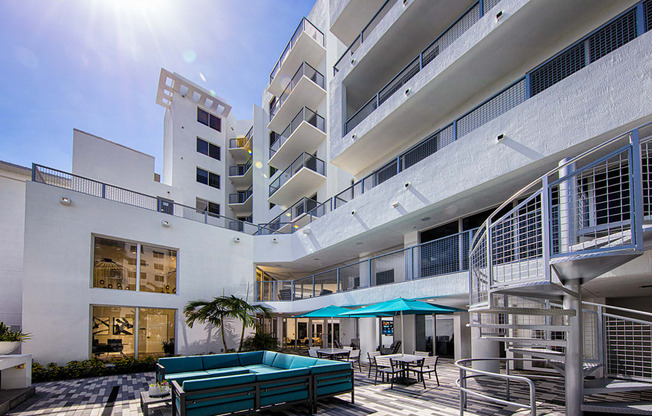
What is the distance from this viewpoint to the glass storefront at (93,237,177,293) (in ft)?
44.0

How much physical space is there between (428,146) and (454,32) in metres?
3.73

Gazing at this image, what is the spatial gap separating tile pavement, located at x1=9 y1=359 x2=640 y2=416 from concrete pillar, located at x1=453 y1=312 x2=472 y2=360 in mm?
2896

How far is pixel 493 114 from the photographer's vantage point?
9.59 m

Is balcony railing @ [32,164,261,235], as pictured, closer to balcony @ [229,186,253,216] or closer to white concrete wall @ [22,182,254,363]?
white concrete wall @ [22,182,254,363]

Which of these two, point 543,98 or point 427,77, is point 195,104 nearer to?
point 427,77

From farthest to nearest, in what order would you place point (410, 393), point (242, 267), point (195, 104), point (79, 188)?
point (195, 104)
point (242, 267)
point (79, 188)
point (410, 393)

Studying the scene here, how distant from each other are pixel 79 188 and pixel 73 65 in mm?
4817

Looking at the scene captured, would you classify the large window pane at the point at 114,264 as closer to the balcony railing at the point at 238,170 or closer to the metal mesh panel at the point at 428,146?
the metal mesh panel at the point at 428,146

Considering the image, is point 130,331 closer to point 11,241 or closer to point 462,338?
point 11,241

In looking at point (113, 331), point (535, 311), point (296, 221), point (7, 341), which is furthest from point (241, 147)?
point (535, 311)

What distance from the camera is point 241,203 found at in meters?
29.4

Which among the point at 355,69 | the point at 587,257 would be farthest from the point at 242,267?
the point at 587,257

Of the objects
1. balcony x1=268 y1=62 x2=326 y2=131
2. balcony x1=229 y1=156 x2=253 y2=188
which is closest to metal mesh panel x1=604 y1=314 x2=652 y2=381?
balcony x1=268 y1=62 x2=326 y2=131

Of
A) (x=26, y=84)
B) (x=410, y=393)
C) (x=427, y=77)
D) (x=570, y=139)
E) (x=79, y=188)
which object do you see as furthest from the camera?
(x=26, y=84)
